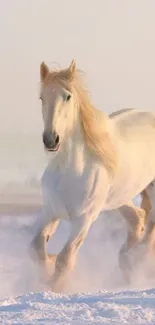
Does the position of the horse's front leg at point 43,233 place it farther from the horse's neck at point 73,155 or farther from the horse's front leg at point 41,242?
the horse's neck at point 73,155

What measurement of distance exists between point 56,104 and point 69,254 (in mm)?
1412

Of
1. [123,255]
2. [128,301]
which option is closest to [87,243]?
[123,255]

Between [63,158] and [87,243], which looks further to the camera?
[87,243]

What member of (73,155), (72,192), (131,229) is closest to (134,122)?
(131,229)

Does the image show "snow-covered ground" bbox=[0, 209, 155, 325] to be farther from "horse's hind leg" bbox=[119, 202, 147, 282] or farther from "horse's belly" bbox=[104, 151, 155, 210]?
"horse's belly" bbox=[104, 151, 155, 210]

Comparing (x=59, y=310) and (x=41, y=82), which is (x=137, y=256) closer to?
(x=41, y=82)

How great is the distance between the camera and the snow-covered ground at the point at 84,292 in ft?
12.4

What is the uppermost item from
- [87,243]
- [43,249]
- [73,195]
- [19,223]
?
[73,195]

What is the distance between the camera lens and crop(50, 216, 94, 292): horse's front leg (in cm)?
592

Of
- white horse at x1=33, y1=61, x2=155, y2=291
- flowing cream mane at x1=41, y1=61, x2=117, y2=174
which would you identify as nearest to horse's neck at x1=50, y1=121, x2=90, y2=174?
white horse at x1=33, y1=61, x2=155, y2=291

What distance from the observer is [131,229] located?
7660mm

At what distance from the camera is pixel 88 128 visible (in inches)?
242

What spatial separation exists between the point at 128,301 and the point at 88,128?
7.63 ft

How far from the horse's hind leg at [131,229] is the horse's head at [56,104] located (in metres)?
1.97
